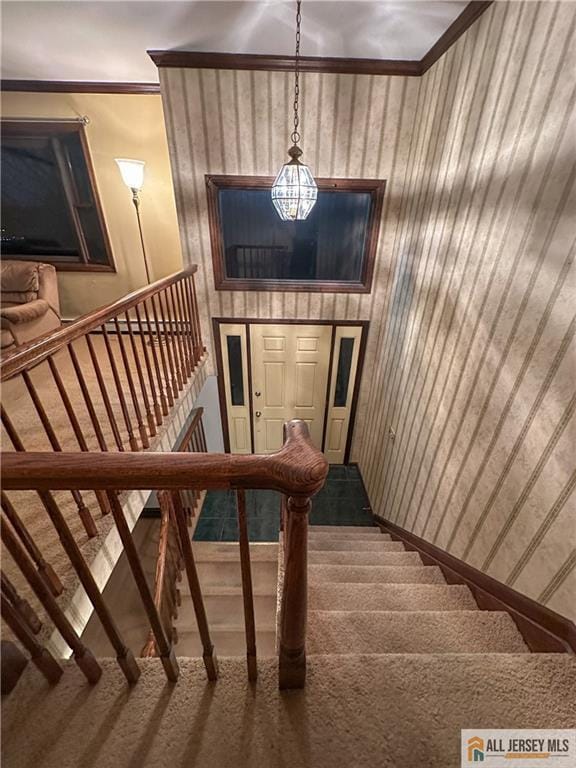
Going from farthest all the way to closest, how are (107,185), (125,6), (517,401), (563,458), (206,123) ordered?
(107,185)
(206,123)
(125,6)
(517,401)
(563,458)

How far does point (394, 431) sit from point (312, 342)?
4.44ft

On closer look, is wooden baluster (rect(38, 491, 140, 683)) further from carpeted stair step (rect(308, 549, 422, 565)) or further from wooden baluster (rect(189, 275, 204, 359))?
wooden baluster (rect(189, 275, 204, 359))

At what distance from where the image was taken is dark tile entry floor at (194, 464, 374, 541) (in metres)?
3.79

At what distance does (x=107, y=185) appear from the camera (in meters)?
3.59

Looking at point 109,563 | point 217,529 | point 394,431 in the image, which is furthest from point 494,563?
point 217,529

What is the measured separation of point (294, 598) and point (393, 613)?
36.2 inches

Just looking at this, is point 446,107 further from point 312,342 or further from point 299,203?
point 312,342

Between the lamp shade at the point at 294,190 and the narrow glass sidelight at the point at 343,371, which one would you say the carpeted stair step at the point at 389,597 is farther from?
the narrow glass sidelight at the point at 343,371

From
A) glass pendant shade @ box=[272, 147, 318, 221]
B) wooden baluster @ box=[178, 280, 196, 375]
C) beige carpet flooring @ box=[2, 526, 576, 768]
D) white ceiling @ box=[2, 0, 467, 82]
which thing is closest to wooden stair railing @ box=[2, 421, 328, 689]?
beige carpet flooring @ box=[2, 526, 576, 768]

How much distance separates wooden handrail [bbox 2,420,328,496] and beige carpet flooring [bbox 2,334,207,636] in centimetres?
93

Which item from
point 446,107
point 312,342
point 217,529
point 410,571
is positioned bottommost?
point 217,529

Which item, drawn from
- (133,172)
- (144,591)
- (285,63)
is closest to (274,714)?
(144,591)

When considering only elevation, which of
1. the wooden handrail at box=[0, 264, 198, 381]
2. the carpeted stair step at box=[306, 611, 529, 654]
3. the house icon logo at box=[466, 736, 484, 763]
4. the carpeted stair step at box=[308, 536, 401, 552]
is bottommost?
the carpeted stair step at box=[308, 536, 401, 552]

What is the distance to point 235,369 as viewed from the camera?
3912 millimetres
